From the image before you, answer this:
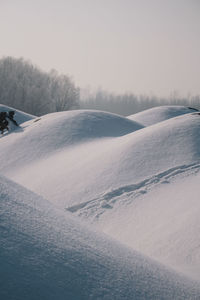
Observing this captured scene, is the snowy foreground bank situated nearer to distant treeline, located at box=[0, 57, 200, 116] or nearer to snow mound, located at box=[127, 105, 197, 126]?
snow mound, located at box=[127, 105, 197, 126]

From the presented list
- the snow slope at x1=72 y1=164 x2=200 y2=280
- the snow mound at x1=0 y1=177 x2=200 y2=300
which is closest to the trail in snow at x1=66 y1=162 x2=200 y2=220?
the snow slope at x1=72 y1=164 x2=200 y2=280

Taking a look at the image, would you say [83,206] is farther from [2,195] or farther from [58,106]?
[58,106]

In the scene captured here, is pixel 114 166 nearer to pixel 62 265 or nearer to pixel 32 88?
pixel 62 265

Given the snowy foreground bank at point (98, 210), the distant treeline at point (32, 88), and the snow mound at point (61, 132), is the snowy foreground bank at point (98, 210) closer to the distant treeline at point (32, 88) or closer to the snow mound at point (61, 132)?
the snow mound at point (61, 132)

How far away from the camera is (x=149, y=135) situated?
6.17m

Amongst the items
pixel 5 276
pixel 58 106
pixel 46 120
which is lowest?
pixel 58 106

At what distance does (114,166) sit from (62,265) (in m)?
4.11

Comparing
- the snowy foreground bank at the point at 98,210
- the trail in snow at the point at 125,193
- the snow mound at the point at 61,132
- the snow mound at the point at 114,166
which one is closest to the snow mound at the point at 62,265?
the snowy foreground bank at the point at 98,210

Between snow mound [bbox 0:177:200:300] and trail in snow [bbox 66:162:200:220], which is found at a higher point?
snow mound [bbox 0:177:200:300]

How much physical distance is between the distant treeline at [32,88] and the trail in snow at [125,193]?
2622 centimetres

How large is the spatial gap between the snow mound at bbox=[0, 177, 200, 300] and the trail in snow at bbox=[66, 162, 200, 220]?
250cm

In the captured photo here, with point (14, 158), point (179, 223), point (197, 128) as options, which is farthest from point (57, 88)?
point (179, 223)

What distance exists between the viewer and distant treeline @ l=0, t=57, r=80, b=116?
28688mm

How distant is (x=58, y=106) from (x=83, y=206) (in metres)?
32.7
